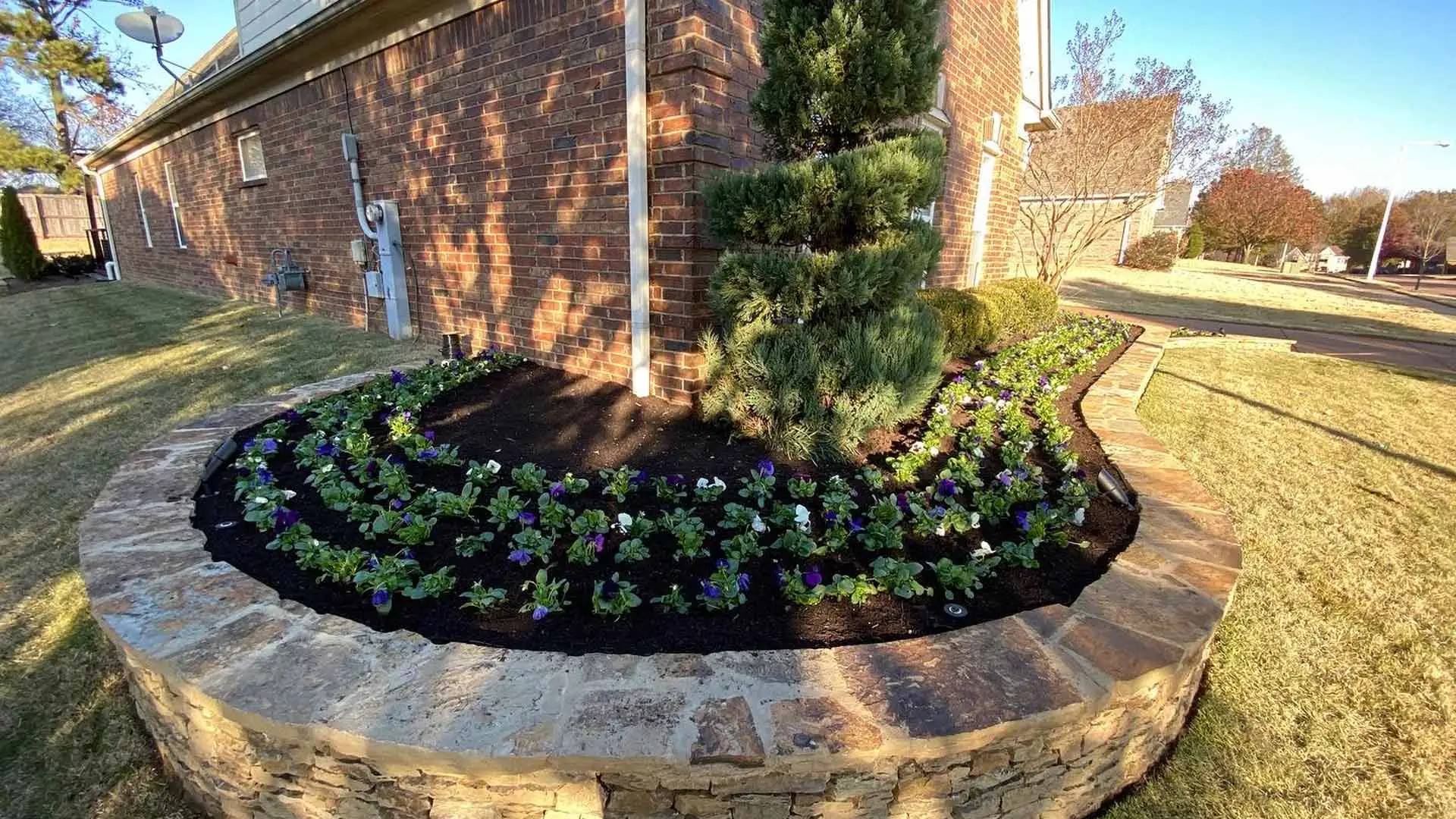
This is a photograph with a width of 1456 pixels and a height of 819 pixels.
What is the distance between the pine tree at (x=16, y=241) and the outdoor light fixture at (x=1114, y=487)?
2141 centimetres

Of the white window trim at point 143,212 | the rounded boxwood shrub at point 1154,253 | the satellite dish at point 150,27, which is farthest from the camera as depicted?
the rounded boxwood shrub at point 1154,253

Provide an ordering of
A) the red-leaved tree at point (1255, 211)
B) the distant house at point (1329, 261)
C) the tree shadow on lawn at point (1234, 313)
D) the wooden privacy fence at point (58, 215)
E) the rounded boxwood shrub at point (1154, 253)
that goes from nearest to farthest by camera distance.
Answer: the tree shadow on lawn at point (1234, 313) < the rounded boxwood shrub at point (1154, 253) < the wooden privacy fence at point (58, 215) < the red-leaved tree at point (1255, 211) < the distant house at point (1329, 261)

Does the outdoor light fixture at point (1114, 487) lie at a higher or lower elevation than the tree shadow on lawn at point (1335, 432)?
higher

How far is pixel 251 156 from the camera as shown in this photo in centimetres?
803

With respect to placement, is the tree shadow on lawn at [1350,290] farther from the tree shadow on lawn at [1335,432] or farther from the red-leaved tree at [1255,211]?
the tree shadow on lawn at [1335,432]

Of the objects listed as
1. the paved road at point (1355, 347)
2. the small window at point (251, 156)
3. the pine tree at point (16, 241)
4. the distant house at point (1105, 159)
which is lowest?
the paved road at point (1355, 347)

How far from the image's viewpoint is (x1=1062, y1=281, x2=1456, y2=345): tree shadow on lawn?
10.8 metres

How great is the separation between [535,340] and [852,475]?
9.45 feet

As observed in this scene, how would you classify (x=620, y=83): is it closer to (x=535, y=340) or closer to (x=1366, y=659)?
(x=535, y=340)

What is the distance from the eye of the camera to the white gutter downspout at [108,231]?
13.7 m

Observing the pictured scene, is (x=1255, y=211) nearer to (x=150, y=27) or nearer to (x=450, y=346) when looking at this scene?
(x=450, y=346)

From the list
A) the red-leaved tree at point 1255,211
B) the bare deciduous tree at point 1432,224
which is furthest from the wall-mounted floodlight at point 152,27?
the bare deciduous tree at point 1432,224

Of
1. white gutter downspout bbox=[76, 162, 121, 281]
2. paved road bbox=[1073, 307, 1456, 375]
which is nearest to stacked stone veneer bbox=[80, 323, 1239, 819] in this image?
paved road bbox=[1073, 307, 1456, 375]

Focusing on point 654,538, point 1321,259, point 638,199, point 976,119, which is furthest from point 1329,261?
point 654,538
